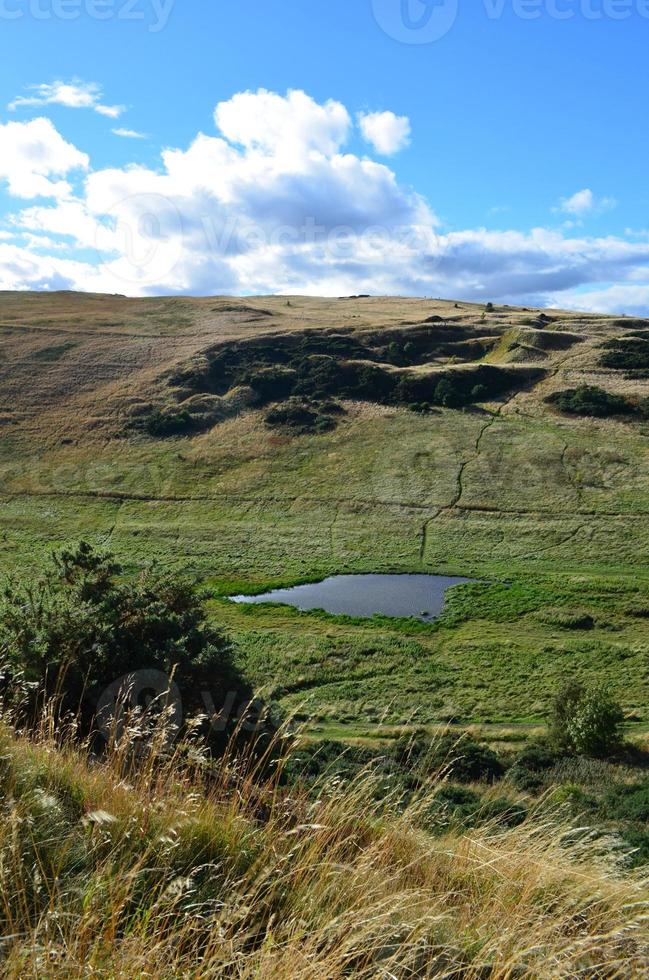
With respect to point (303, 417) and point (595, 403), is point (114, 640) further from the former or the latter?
point (595, 403)

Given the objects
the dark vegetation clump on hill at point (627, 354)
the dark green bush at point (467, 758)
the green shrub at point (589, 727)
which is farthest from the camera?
the dark vegetation clump on hill at point (627, 354)

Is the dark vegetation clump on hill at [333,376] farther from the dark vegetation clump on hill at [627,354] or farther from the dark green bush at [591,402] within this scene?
the dark vegetation clump on hill at [627,354]

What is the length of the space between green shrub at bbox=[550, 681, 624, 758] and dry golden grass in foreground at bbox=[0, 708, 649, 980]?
16.1 metres

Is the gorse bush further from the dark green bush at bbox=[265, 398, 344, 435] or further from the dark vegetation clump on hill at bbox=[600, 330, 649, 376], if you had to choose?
the dark vegetation clump on hill at bbox=[600, 330, 649, 376]

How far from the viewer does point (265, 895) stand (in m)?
3.72

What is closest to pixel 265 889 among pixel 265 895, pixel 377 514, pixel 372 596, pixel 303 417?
pixel 265 895

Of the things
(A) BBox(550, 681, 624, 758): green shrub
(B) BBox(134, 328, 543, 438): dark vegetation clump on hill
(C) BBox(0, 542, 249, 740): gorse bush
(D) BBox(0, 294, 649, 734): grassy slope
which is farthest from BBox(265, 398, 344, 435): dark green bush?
(A) BBox(550, 681, 624, 758): green shrub

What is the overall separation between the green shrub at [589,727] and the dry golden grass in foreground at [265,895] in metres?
16.1

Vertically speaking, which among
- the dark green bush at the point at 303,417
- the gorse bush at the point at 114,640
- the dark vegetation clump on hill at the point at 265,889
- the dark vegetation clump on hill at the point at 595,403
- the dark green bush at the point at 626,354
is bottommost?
the gorse bush at the point at 114,640

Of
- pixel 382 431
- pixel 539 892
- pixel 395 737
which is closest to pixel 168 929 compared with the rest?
pixel 539 892

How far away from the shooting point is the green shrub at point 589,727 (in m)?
19.3

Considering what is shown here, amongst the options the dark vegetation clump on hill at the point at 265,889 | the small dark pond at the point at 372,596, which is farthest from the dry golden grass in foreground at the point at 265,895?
the small dark pond at the point at 372,596

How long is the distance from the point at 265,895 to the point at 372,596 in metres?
32.3

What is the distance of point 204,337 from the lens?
281 ft
